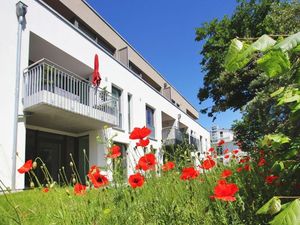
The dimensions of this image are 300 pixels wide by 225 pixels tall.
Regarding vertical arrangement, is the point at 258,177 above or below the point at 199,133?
below

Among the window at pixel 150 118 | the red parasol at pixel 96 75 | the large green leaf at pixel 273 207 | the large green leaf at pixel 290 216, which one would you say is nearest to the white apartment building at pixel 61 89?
the red parasol at pixel 96 75

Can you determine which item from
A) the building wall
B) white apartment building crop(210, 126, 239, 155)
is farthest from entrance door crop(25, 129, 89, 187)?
the building wall

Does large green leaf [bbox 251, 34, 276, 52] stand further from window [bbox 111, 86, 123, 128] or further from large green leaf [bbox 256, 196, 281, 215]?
window [bbox 111, 86, 123, 128]

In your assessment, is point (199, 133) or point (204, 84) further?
point (199, 133)

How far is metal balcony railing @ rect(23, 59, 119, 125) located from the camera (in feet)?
29.2

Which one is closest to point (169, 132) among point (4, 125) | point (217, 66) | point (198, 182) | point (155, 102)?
point (155, 102)

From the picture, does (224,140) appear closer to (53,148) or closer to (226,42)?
(53,148)

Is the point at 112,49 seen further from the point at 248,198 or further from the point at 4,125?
the point at 248,198

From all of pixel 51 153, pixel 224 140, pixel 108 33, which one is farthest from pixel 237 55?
pixel 108 33

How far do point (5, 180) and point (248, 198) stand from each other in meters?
7.24

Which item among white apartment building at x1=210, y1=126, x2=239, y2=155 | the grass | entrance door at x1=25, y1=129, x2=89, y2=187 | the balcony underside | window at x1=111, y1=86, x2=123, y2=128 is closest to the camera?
the grass

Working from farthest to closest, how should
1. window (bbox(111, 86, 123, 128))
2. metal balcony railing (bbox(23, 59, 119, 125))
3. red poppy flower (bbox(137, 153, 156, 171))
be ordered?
window (bbox(111, 86, 123, 128)) → metal balcony railing (bbox(23, 59, 119, 125)) → red poppy flower (bbox(137, 153, 156, 171))

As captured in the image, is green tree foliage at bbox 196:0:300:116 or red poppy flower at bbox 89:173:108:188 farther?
green tree foliage at bbox 196:0:300:116

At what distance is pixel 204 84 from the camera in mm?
20062
